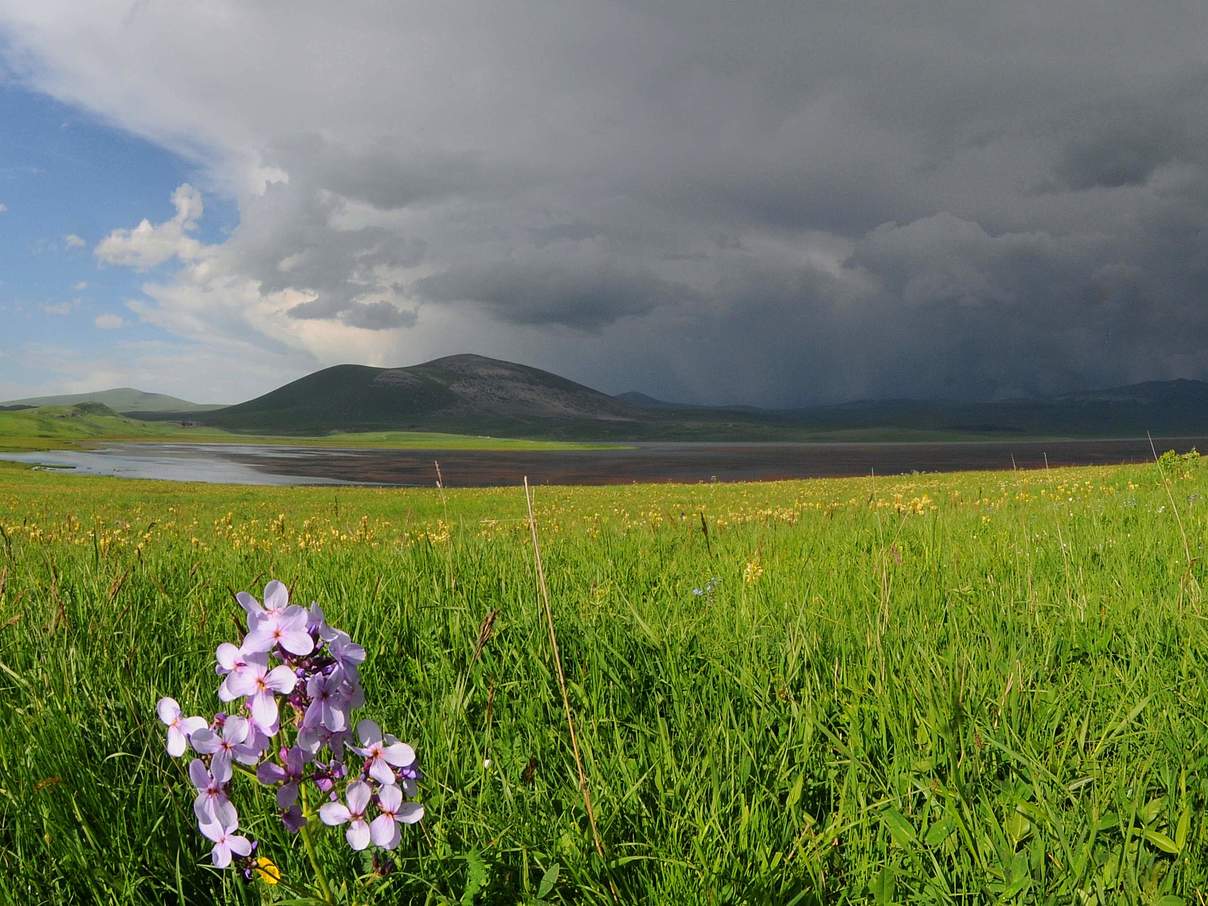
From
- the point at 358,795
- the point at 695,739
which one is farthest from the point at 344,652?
the point at 695,739

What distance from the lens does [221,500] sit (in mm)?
29875

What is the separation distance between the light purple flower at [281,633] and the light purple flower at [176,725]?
0.59 ft

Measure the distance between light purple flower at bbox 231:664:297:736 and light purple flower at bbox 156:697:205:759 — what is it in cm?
9

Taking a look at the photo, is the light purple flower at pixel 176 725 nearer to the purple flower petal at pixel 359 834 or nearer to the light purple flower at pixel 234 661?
the light purple flower at pixel 234 661

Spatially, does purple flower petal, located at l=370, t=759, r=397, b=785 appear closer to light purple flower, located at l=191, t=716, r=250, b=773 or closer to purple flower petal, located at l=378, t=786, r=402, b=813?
purple flower petal, located at l=378, t=786, r=402, b=813

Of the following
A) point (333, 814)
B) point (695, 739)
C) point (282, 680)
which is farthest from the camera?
point (695, 739)

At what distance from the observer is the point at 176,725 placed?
133 centimetres

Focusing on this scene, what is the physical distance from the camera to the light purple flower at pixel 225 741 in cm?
126

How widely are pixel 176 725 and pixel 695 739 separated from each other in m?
1.70

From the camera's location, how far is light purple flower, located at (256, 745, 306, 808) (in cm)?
132

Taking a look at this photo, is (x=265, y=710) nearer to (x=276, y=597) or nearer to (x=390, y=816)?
(x=276, y=597)

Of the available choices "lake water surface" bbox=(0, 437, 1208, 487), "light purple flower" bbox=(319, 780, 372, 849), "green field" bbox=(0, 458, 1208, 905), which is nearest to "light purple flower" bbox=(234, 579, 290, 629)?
"light purple flower" bbox=(319, 780, 372, 849)

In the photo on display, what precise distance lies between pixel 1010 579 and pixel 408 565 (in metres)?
3.84

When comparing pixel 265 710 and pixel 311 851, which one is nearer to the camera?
pixel 265 710
